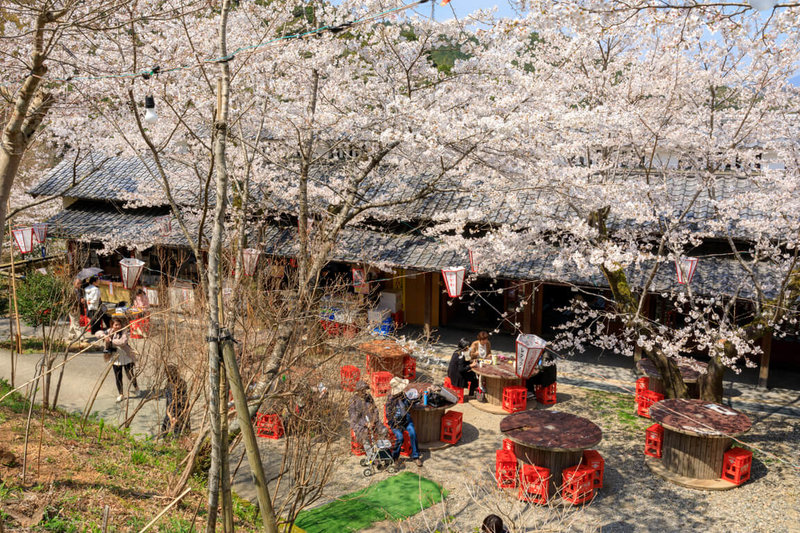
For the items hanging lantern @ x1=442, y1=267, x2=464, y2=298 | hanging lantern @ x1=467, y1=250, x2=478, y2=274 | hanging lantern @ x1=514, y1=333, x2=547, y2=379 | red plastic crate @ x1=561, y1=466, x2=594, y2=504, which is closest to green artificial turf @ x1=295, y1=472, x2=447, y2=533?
red plastic crate @ x1=561, y1=466, x2=594, y2=504

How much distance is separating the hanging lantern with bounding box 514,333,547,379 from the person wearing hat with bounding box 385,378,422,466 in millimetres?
1994

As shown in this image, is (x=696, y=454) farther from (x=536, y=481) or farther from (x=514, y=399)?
(x=514, y=399)

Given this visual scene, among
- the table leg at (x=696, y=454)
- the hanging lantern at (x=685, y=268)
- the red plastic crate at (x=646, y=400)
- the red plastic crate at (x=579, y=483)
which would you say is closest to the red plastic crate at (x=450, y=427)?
the red plastic crate at (x=579, y=483)

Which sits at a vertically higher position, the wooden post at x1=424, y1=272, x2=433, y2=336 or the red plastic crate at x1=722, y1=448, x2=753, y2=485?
the wooden post at x1=424, y1=272, x2=433, y2=336

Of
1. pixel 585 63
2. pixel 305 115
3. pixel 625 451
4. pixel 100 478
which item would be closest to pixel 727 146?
pixel 585 63

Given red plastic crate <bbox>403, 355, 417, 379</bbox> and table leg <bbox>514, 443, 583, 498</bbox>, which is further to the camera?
red plastic crate <bbox>403, 355, 417, 379</bbox>

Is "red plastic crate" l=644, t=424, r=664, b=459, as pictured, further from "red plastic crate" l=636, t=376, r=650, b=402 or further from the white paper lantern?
the white paper lantern

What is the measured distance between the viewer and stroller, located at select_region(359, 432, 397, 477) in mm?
9000

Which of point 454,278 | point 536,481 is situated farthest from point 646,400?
point 454,278

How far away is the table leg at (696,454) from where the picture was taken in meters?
8.75

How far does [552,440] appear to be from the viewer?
8328 millimetres

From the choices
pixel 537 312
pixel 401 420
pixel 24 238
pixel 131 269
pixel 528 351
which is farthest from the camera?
pixel 537 312

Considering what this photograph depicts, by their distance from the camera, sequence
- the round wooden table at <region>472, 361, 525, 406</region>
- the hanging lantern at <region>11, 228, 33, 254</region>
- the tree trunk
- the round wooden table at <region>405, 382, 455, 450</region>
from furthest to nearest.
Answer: the hanging lantern at <region>11, 228, 33, 254</region>
the round wooden table at <region>472, 361, 525, 406</region>
the round wooden table at <region>405, 382, 455, 450</region>
the tree trunk

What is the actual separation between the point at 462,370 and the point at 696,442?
468 centimetres
